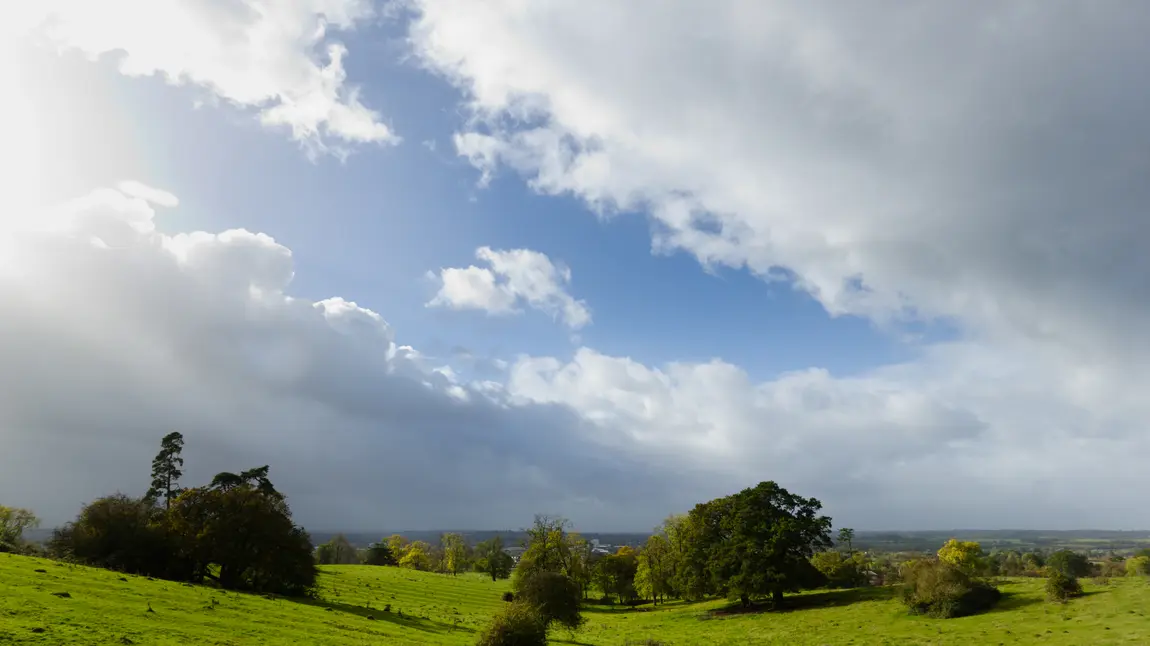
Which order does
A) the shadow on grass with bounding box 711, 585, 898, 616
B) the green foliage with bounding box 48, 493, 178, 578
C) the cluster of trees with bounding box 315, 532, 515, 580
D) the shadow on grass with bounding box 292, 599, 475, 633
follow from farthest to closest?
the cluster of trees with bounding box 315, 532, 515, 580, the shadow on grass with bounding box 711, 585, 898, 616, the green foliage with bounding box 48, 493, 178, 578, the shadow on grass with bounding box 292, 599, 475, 633

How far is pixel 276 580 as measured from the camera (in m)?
61.9

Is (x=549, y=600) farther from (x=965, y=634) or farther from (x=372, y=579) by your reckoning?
(x=372, y=579)

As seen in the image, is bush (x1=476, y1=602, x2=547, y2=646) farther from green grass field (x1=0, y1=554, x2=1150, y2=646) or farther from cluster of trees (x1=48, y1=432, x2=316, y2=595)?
cluster of trees (x1=48, y1=432, x2=316, y2=595)

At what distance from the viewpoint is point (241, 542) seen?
A: 6144 centimetres

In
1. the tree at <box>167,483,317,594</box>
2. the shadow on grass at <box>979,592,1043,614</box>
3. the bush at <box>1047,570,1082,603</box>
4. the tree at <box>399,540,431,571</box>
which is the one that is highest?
the tree at <box>167,483,317,594</box>

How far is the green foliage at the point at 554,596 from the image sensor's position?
52.7m

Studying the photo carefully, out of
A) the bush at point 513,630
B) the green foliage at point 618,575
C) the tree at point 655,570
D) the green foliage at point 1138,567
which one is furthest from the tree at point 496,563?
the green foliage at point 1138,567

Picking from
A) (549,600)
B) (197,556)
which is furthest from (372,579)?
(549,600)

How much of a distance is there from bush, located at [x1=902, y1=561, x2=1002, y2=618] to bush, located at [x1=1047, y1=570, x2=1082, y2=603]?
5444 mm

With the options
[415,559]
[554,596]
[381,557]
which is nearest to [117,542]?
[554,596]

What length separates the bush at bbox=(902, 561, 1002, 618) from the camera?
202ft

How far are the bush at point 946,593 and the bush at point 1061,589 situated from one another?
5444 mm

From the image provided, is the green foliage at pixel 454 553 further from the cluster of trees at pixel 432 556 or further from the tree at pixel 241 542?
the tree at pixel 241 542

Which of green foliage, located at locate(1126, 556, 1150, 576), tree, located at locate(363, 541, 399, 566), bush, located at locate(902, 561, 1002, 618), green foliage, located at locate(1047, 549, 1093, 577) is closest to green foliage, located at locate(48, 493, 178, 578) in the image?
bush, located at locate(902, 561, 1002, 618)
